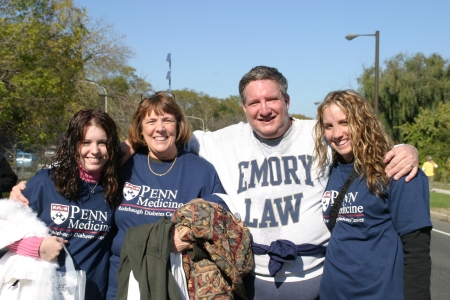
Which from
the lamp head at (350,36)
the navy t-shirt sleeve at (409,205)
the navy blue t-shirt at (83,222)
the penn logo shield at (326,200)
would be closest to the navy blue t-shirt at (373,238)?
the navy t-shirt sleeve at (409,205)

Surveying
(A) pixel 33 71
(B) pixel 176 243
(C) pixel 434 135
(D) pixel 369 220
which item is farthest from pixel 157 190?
(C) pixel 434 135

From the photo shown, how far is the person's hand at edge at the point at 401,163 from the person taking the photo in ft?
8.24

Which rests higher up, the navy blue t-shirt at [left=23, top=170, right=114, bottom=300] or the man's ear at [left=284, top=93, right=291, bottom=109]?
the man's ear at [left=284, top=93, right=291, bottom=109]

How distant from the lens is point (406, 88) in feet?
105

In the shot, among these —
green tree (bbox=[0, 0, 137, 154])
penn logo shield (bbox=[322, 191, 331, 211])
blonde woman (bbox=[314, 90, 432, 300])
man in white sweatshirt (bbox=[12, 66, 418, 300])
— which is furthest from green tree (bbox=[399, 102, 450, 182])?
blonde woman (bbox=[314, 90, 432, 300])

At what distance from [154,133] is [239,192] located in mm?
700

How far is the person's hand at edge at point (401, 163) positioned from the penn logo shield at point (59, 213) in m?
1.97

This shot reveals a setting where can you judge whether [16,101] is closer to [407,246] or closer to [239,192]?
[239,192]

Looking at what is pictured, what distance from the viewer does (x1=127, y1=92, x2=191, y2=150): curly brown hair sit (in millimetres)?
3266

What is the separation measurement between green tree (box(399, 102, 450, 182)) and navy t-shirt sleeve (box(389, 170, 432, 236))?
2554cm

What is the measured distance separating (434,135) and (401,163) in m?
27.8

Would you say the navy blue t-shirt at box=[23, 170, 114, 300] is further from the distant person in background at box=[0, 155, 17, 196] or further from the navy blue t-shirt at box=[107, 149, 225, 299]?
the distant person in background at box=[0, 155, 17, 196]

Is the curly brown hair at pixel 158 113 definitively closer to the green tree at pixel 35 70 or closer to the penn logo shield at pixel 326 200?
the penn logo shield at pixel 326 200

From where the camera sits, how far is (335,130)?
2.80 m
